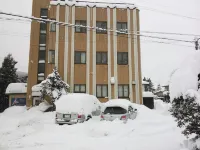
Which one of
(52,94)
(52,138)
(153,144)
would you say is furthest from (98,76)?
(153,144)

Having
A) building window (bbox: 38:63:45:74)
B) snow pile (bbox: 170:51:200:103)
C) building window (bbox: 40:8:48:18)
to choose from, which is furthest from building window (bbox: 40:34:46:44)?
snow pile (bbox: 170:51:200:103)

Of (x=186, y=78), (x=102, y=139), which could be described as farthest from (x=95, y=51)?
(x=186, y=78)

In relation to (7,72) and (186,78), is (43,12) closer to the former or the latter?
(7,72)

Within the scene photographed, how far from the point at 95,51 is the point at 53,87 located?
6029 mm

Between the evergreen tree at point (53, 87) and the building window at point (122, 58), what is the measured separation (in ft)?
21.1

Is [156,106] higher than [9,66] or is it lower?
lower

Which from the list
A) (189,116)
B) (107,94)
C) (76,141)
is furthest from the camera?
(107,94)

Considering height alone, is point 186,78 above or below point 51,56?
below

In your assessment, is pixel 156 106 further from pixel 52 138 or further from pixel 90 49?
pixel 52 138

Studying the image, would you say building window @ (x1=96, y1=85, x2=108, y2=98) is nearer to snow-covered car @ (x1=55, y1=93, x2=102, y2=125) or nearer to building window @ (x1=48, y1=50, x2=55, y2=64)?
building window @ (x1=48, y1=50, x2=55, y2=64)

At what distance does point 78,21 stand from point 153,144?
65.6 ft

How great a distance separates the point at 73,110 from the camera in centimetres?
1563

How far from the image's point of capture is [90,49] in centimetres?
2667

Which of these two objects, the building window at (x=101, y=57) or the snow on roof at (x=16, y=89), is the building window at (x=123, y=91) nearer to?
the building window at (x=101, y=57)
